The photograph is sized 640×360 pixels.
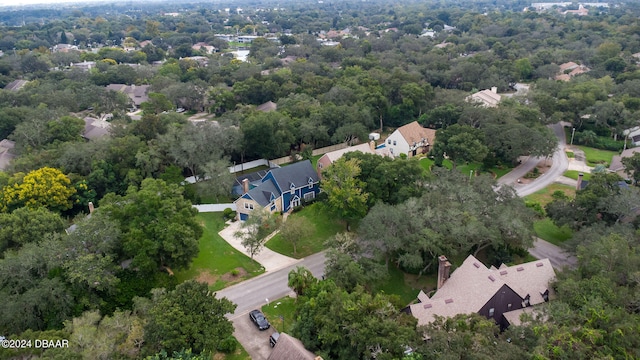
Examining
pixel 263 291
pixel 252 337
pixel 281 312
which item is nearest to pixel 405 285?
pixel 281 312

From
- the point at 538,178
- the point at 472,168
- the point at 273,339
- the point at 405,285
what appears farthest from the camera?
the point at 472,168

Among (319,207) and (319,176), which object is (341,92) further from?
(319,207)

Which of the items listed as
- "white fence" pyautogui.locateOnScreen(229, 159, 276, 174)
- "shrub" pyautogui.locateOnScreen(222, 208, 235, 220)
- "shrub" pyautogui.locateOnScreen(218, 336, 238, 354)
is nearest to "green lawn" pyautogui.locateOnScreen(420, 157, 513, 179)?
"white fence" pyautogui.locateOnScreen(229, 159, 276, 174)

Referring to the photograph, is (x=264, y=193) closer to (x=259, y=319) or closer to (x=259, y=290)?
(x=259, y=290)

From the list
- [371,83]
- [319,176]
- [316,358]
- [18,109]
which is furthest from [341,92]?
[316,358]

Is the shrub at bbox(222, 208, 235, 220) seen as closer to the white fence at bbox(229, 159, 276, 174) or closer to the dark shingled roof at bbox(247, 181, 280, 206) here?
the dark shingled roof at bbox(247, 181, 280, 206)

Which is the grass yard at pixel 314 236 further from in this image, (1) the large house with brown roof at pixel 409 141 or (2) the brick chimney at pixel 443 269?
(1) the large house with brown roof at pixel 409 141
